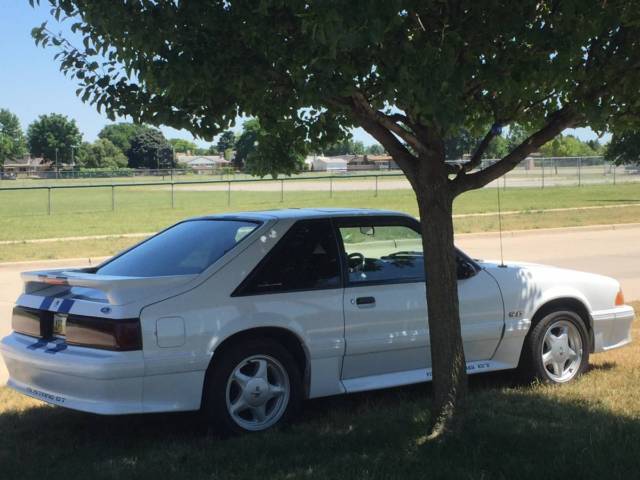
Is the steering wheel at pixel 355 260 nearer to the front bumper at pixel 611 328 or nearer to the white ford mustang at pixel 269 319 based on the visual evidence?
the white ford mustang at pixel 269 319

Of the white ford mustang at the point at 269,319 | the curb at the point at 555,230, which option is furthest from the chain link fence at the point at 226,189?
the white ford mustang at the point at 269,319

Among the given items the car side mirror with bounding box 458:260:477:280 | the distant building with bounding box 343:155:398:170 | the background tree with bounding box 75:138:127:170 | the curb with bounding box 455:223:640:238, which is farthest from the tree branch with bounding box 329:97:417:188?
the background tree with bounding box 75:138:127:170

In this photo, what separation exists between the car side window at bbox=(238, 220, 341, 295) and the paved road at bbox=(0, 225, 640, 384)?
16.4ft

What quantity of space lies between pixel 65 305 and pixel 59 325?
158 mm

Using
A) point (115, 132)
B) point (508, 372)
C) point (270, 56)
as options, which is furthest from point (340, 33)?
point (115, 132)

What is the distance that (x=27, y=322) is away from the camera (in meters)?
5.56

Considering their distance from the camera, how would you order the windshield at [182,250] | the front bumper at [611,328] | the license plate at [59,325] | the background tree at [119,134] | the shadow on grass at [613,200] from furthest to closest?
the background tree at [119,134] < the shadow on grass at [613,200] < the front bumper at [611,328] < the windshield at [182,250] < the license plate at [59,325]

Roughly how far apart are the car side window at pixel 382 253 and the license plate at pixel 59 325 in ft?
6.07

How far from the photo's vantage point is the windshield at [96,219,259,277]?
18.4ft

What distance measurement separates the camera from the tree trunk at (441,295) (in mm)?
4969

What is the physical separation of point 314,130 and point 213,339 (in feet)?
5.85

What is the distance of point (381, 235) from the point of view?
620 centimetres

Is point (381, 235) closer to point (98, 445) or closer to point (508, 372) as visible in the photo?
point (508, 372)

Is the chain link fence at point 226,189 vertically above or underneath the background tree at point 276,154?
above
